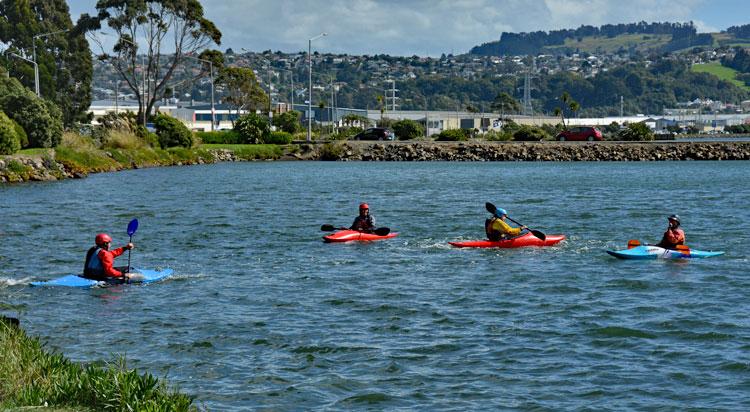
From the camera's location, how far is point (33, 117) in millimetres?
67750

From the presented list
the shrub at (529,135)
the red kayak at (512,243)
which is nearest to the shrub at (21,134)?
the red kayak at (512,243)

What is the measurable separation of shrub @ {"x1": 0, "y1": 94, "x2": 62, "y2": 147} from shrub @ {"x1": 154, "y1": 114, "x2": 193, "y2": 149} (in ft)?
64.0

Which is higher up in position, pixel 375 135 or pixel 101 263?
pixel 375 135

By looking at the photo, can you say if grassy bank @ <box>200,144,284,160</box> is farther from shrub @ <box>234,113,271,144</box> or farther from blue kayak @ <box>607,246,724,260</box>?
blue kayak @ <box>607,246,724,260</box>

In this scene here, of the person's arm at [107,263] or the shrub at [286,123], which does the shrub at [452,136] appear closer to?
the shrub at [286,123]

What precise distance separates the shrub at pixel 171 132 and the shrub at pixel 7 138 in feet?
89.0

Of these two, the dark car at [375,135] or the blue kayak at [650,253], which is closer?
the blue kayak at [650,253]

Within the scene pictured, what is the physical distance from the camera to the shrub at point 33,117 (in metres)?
67.8

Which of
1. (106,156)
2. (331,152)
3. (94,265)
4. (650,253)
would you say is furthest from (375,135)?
(94,265)

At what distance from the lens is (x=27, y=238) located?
35.6 m

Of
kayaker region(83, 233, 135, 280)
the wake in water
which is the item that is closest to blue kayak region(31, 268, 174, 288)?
kayaker region(83, 233, 135, 280)

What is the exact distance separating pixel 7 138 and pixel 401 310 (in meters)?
43.4

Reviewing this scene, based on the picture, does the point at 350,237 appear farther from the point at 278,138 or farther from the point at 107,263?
the point at 278,138

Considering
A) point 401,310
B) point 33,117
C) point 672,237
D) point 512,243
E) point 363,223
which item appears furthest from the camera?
point 33,117
